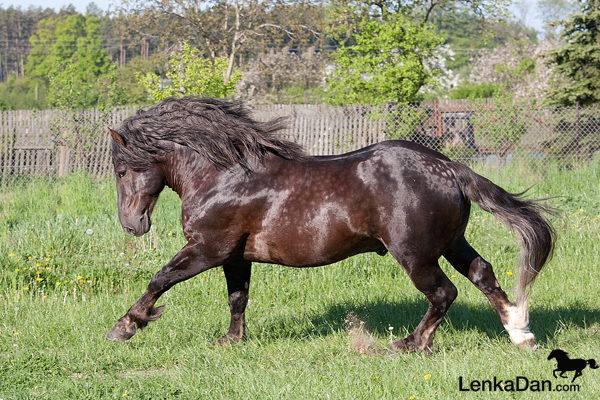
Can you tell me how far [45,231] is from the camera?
7.93 meters

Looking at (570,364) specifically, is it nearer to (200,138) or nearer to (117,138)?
(200,138)

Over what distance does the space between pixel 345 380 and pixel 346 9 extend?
682 inches

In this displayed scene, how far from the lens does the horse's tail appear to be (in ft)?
14.2

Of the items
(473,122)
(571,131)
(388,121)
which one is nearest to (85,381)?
(388,121)

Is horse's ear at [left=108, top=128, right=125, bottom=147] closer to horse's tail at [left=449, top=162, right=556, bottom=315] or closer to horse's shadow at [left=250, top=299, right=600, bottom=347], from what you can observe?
horse's shadow at [left=250, top=299, right=600, bottom=347]

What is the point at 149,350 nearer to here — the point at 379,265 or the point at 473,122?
the point at 379,265

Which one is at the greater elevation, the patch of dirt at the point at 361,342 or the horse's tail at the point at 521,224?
the horse's tail at the point at 521,224

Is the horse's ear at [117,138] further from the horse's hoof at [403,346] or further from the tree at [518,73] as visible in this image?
the tree at [518,73]

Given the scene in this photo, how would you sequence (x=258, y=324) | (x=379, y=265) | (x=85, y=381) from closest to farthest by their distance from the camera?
(x=85, y=381) < (x=258, y=324) < (x=379, y=265)

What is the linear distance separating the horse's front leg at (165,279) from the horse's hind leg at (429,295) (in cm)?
153

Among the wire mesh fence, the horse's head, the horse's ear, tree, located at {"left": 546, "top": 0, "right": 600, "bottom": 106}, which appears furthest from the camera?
tree, located at {"left": 546, "top": 0, "right": 600, "bottom": 106}

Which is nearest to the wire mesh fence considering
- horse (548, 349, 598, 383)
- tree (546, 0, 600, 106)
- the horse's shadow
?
tree (546, 0, 600, 106)

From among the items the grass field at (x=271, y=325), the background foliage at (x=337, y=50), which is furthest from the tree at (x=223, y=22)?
the grass field at (x=271, y=325)

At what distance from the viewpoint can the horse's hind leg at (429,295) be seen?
4250 mm
